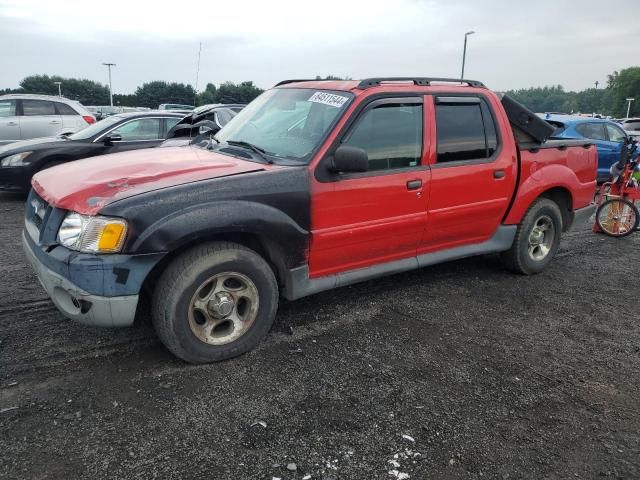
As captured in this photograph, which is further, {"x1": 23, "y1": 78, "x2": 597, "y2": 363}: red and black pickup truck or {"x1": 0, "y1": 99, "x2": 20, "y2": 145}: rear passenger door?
{"x1": 0, "y1": 99, "x2": 20, "y2": 145}: rear passenger door

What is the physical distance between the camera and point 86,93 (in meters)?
64.9

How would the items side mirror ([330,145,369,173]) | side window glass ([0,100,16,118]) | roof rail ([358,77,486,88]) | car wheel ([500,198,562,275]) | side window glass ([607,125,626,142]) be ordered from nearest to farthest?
side mirror ([330,145,369,173]) < roof rail ([358,77,486,88]) < car wheel ([500,198,562,275]) < side window glass ([0,100,16,118]) < side window glass ([607,125,626,142])

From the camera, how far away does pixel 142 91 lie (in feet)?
197

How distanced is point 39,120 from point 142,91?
53.5 m

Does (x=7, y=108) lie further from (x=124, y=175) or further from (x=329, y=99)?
(x=329, y=99)

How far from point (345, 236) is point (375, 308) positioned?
0.89 m

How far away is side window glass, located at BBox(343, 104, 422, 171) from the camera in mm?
3801

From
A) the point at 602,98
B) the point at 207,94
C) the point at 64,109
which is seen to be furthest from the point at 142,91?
the point at 602,98

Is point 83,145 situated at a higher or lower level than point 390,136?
lower

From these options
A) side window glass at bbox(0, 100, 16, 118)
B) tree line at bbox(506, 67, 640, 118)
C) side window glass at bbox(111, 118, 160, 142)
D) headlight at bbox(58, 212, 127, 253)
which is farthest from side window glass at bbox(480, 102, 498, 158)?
tree line at bbox(506, 67, 640, 118)

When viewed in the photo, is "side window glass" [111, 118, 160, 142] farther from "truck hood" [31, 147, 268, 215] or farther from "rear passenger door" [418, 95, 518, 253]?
"rear passenger door" [418, 95, 518, 253]

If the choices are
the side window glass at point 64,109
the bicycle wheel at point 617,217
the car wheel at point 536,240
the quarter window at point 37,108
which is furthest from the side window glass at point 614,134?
the quarter window at point 37,108

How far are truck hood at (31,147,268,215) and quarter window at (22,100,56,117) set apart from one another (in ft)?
28.6

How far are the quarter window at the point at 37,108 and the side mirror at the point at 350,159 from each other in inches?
401
